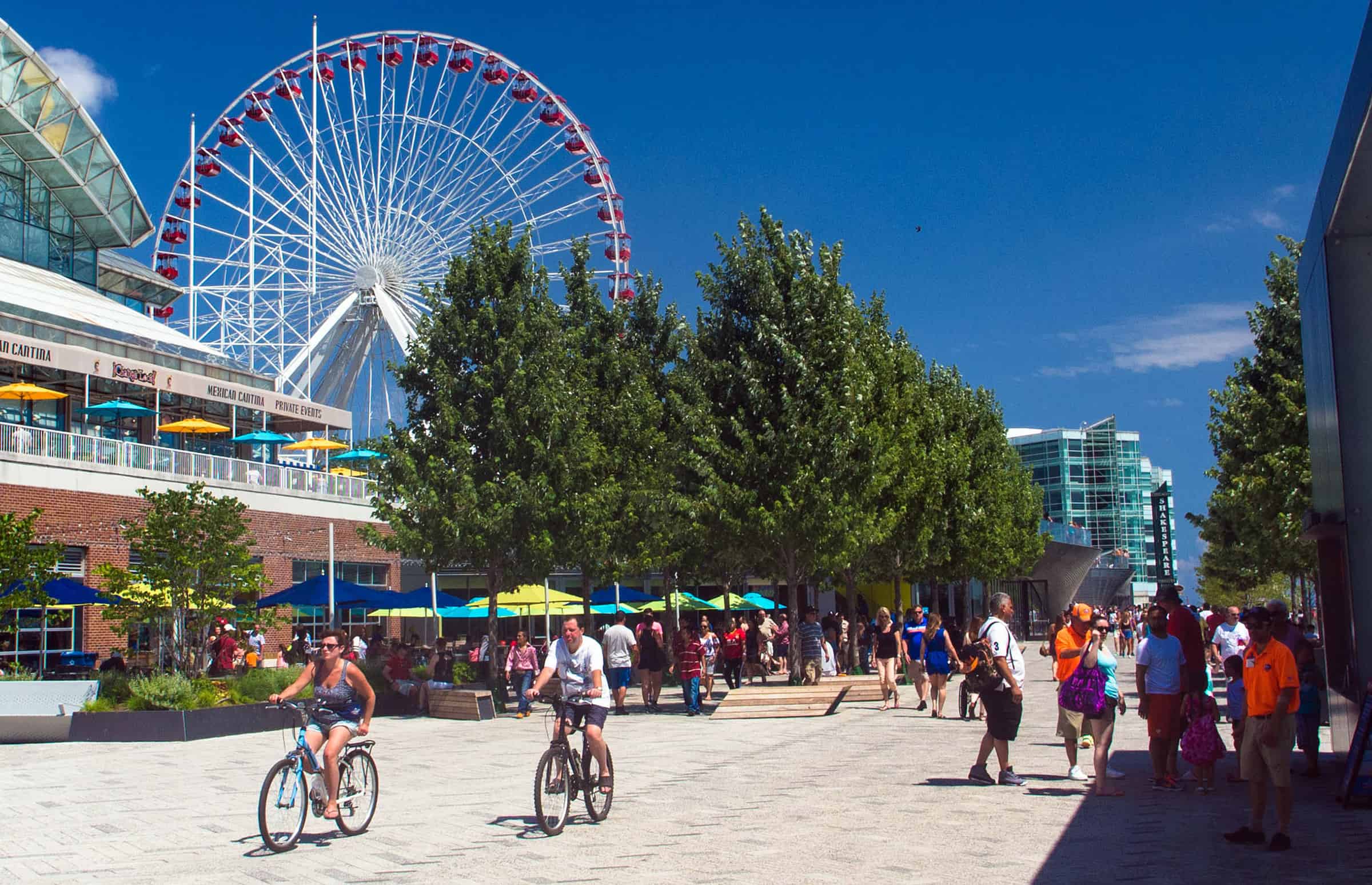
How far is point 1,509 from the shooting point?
2772 centimetres

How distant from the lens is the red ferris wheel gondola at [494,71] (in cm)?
4816

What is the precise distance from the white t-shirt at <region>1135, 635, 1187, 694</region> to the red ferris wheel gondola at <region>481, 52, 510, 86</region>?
41047mm

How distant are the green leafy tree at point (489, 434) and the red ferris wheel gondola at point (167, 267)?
27239 millimetres

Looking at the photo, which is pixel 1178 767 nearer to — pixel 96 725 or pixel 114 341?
pixel 96 725

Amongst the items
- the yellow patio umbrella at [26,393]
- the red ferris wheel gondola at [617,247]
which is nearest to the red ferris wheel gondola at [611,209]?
the red ferris wheel gondola at [617,247]

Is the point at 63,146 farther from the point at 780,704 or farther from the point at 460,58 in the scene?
the point at 780,704

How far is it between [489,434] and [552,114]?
85.8 ft

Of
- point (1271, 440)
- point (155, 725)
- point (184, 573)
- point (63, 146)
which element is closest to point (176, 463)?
point (184, 573)

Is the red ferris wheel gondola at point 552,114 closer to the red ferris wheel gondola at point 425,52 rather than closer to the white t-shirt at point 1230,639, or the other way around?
the red ferris wheel gondola at point 425,52

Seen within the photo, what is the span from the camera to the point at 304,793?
9.48 metres

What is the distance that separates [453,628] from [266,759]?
1415 inches

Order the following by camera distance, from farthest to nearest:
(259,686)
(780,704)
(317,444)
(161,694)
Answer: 1. (317,444)
2. (780,704)
3. (259,686)
4. (161,694)

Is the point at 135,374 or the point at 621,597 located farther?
the point at 621,597

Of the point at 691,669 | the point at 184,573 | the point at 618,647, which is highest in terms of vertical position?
the point at 184,573
